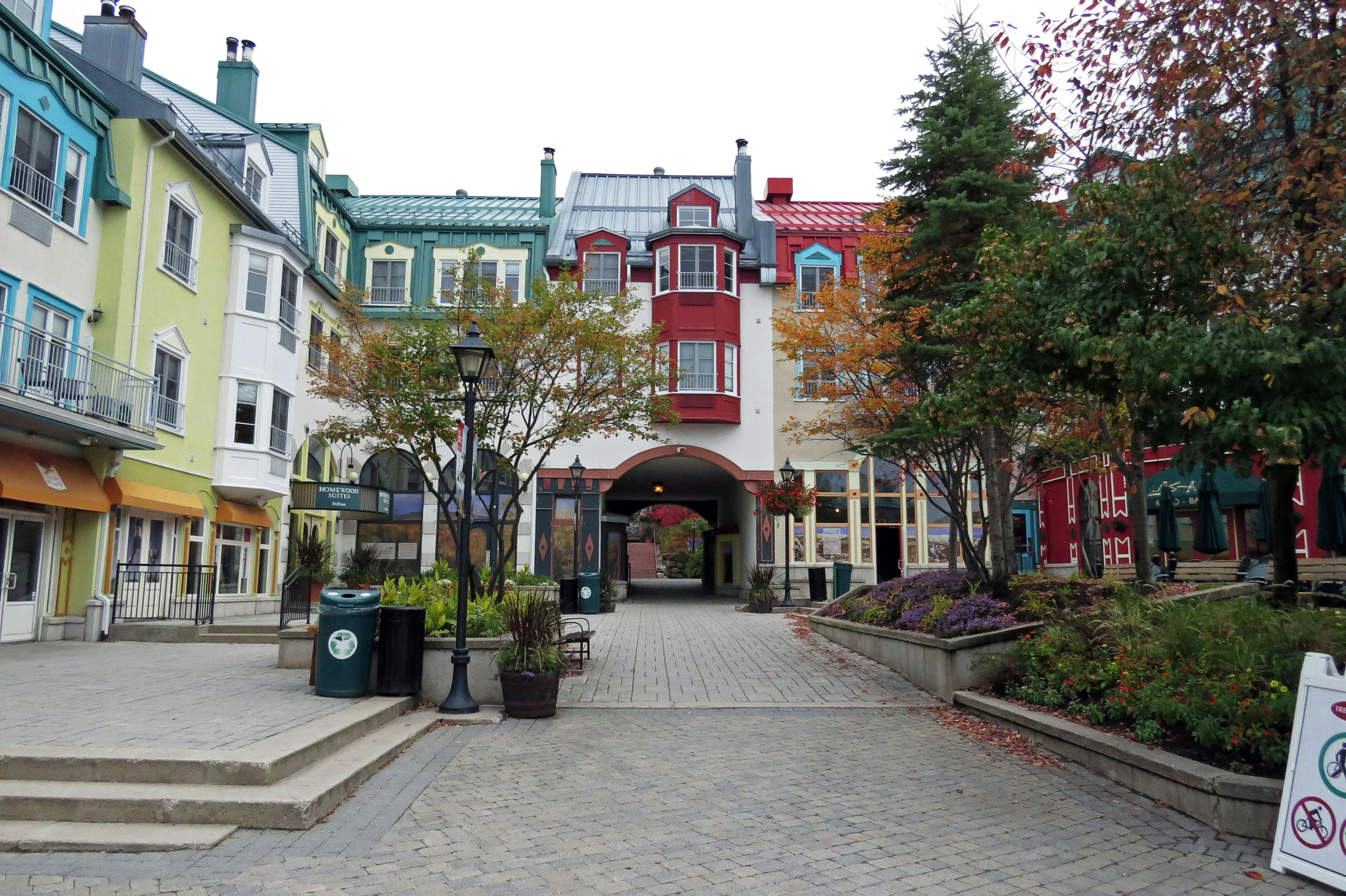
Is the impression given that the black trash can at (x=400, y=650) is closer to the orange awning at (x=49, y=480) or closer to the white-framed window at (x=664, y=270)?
the orange awning at (x=49, y=480)

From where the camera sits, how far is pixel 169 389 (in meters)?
19.7

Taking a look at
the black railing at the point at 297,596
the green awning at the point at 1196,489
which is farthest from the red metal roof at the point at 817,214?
the black railing at the point at 297,596

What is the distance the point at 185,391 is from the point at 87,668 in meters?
10.3

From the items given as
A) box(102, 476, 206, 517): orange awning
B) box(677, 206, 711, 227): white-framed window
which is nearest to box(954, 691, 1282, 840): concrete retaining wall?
box(102, 476, 206, 517): orange awning

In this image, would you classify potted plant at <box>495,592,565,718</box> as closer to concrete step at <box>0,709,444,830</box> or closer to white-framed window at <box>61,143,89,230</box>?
concrete step at <box>0,709,444,830</box>

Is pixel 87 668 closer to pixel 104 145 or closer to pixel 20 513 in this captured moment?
pixel 20 513

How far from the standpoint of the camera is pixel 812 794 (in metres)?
6.62

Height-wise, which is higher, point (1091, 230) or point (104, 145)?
point (104, 145)

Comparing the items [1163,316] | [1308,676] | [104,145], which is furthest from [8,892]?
[104,145]

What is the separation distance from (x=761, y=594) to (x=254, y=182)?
58.7ft

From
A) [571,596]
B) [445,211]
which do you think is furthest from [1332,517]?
[445,211]

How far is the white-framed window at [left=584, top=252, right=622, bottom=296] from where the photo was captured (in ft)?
99.5

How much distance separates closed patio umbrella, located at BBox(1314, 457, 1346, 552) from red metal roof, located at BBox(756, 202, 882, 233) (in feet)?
62.0

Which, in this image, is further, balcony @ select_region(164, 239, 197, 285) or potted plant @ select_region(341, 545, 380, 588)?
potted plant @ select_region(341, 545, 380, 588)
